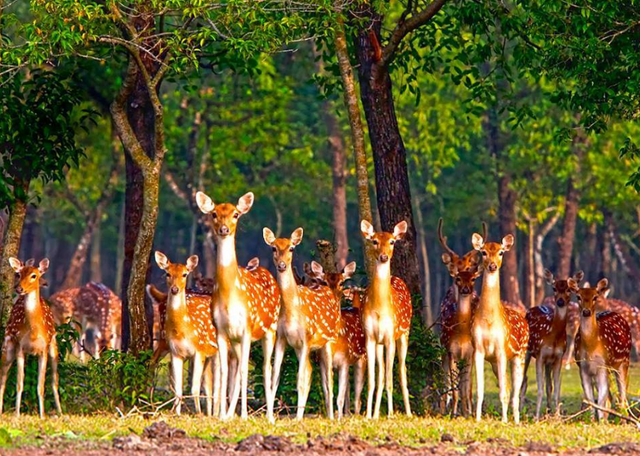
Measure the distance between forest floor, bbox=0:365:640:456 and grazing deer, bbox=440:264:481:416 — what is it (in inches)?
86.6

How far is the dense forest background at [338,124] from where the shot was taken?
15719mm

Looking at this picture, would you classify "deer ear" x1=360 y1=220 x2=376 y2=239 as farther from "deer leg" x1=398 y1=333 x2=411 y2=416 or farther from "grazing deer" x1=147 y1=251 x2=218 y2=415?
"grazing deer" x1=147 y1=251 x2=218 y2=415

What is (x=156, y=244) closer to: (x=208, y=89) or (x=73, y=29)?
(x=208, y=89)

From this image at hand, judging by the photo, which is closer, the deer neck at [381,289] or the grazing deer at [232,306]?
the grazing deer at [232,306]

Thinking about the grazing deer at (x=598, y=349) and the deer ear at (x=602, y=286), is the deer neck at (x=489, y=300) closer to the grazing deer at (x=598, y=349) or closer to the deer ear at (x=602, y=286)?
the grazing deer at (x=598, y=349)

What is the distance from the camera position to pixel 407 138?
35438mm

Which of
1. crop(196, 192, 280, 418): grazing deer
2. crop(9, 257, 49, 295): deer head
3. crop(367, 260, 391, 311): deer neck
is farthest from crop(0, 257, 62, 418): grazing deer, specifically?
crop(367, 260, 391, 311): deer neck

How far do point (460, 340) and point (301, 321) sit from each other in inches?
94.6

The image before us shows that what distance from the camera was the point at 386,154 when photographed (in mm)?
17281

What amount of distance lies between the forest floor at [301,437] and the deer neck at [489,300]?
1390 mm

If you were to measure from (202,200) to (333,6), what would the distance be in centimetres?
306

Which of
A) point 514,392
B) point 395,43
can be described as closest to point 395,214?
point 395,43

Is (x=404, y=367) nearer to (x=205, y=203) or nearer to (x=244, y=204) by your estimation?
(x=244, y=204)

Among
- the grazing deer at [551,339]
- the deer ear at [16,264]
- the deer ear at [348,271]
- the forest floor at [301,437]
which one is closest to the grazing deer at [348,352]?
the deer ear at [348,271]
